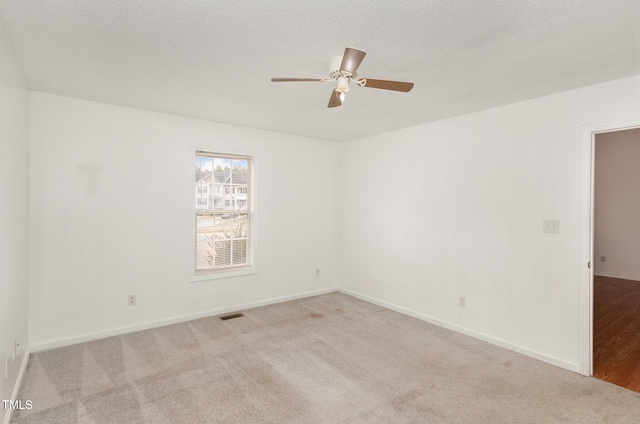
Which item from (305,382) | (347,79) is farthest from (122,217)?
(347,79)

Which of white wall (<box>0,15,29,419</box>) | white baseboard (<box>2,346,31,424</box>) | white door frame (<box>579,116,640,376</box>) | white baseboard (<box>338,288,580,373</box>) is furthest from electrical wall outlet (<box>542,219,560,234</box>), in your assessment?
white baseboard (<box>2,346,31,424</box>)

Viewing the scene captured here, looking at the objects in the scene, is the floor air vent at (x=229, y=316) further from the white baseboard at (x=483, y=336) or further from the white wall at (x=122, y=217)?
the white baseboard at (x=483, y=336)

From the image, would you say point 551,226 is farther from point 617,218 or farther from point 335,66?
point 617,218

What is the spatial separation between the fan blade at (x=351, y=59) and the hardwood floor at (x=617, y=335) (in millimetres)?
3168

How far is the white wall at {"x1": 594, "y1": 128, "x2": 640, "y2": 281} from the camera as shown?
594cm

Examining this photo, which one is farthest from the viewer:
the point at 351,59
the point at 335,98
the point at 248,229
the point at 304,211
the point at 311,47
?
the point at 304,211

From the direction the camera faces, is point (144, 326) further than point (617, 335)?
Yes

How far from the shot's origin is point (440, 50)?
85.2 inches

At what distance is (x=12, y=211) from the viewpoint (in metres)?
2.30

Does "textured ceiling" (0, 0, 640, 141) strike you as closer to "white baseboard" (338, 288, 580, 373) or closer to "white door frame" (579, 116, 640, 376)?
"white door frame" (579, 116, 640, 376)

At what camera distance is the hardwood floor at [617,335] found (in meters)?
2.75

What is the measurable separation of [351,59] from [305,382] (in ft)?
7.78

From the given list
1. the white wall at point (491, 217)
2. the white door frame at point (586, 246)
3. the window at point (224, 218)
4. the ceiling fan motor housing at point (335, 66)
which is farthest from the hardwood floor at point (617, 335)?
the window at point (224, 218)

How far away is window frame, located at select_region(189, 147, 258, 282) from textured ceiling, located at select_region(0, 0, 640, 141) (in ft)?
3.32
